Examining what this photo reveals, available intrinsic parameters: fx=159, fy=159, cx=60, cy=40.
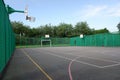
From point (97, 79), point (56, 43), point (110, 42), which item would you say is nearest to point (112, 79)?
point (97, 79)

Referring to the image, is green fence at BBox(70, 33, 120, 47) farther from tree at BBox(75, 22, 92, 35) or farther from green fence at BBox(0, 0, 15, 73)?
tree at BBox(75, 22, 92, 35)

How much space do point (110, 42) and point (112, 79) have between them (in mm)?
33675

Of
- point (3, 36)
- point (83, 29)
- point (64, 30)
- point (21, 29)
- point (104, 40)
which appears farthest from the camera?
point (83, 29)

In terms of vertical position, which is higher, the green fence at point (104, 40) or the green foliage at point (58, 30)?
the green foliage at point (58, 30)

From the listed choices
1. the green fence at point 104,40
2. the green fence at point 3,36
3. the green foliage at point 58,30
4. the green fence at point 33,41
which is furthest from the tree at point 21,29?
the green fence at point 3,36

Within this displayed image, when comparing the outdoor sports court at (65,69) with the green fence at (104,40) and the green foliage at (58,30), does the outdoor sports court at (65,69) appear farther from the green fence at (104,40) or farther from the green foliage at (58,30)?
the green foliage at (58,30)

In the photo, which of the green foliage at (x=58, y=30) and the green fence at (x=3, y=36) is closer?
the green fence at (x=3, y=36)

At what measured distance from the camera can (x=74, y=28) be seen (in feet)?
274

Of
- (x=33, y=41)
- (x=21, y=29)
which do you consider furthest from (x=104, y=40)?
(x=21, y=29)

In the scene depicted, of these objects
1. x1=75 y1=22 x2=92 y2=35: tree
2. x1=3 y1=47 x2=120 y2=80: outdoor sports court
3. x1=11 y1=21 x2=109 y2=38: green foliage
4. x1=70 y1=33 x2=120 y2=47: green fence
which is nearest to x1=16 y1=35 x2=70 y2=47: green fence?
x1=11 y1=21 x2=109 y2=38: green foliage

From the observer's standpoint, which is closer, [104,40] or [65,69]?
[65,69]

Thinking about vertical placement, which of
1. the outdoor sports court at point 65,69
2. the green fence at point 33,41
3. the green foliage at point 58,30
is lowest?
the outdoor sports court at point 65,69

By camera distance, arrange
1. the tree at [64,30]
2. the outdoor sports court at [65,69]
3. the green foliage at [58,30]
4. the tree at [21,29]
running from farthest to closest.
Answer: the tree at [64,30] < the green foliage at [58,30] < the tree at [21,29] < the outdoor sports court at [65,69]

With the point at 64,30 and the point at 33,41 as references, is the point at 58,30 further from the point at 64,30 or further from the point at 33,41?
the point at 33,41
